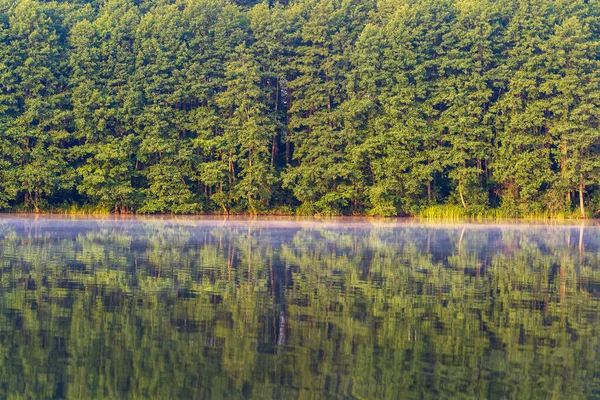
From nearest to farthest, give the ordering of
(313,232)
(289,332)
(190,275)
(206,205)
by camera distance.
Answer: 1. (289,332)
2. (190,275)
3. (313,232)
4. (206,205)

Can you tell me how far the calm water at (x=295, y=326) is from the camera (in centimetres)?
513

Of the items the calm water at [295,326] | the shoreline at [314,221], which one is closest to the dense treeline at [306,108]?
the shoreline at [314,221]

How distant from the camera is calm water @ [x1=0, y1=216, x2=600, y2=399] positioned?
16.8ft

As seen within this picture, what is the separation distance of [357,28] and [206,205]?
1024 centimetres

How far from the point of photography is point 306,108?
3556 cm

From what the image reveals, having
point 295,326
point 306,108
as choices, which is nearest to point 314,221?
point 306,108

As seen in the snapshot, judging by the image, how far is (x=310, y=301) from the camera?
322 inches

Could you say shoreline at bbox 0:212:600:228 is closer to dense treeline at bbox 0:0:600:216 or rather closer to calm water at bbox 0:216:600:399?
dense treeline at bbox 0:0:600:216

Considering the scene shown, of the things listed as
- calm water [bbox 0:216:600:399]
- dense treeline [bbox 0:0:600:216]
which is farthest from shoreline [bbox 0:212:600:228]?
calm water [bbox 0:216:600:399]

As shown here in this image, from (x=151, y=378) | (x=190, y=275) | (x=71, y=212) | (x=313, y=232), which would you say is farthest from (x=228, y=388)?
(x=71, y=212)

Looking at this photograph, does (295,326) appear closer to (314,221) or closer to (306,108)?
(314,221)

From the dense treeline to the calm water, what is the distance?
20667 millimetres

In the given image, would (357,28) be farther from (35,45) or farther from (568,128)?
(35,45)

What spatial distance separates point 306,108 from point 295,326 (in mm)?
29167
